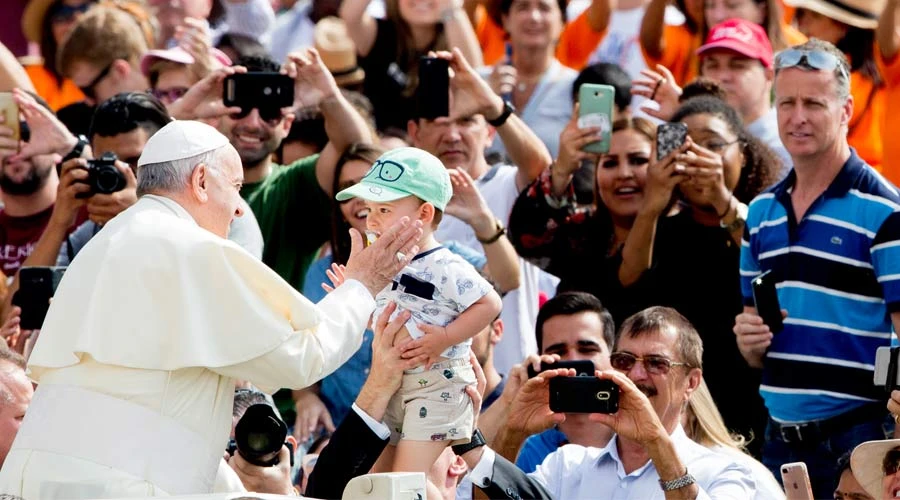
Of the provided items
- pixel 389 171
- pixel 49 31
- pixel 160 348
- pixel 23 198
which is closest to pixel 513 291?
pixel 389 171

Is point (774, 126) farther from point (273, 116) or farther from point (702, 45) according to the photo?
point (273, 116)

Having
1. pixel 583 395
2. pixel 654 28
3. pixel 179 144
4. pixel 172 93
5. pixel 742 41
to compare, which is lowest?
pixel 172 93

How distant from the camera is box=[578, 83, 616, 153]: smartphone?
8312 mm

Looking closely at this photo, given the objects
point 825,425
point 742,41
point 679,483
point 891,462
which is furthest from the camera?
point 742,41

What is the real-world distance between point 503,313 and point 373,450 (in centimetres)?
228

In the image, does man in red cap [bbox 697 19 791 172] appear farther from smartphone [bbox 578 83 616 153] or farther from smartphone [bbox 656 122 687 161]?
smartphone [bbox 656 122 687 161]

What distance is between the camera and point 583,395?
654 centimetres

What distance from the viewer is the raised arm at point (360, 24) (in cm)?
1068

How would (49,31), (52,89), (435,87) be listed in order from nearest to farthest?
1. (435,87)
2. (52,89)
3. (49,31)

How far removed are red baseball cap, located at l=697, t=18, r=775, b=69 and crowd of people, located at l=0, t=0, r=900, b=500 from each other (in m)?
0.02

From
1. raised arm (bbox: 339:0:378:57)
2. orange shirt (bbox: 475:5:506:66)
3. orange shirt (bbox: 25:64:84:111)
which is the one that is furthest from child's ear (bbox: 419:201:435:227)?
orange shirt (bbox: 25:64:84:111)

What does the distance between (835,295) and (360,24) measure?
14.6 feet

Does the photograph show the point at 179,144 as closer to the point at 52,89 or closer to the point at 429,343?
the point at 429,343

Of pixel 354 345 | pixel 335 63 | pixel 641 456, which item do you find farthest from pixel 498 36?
pixel 354 345
